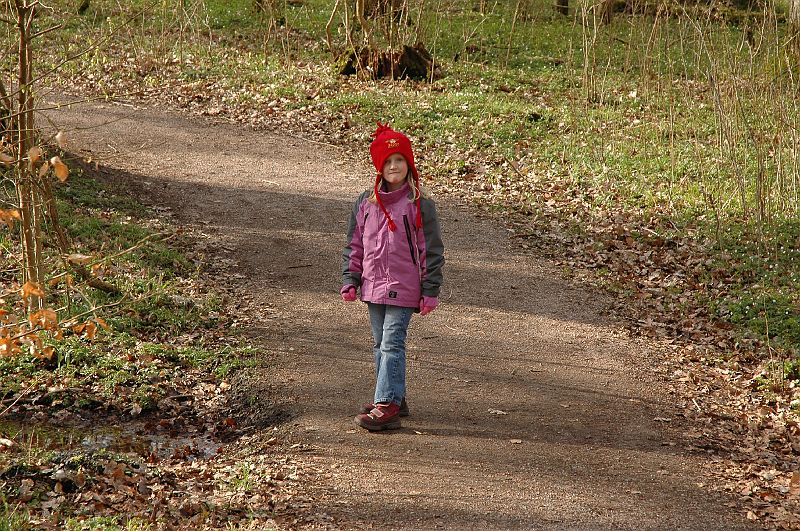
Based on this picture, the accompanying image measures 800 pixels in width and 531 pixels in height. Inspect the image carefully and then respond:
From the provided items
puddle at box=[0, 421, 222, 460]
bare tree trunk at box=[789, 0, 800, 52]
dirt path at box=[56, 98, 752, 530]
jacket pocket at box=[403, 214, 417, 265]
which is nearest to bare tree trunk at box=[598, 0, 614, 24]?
bare tree trunk at box=[789, 0, 800, 52]

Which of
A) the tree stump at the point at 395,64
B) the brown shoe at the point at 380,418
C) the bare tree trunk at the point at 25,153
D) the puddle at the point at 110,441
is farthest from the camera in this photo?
the tree stump at the point at 395,64

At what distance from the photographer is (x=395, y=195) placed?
5.86 meters

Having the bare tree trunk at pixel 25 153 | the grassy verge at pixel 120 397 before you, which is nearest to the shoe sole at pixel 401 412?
the grassy verge at pixel 120 397

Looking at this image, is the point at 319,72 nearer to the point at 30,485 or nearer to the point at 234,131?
the point at 234,131

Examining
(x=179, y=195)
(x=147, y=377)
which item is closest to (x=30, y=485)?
(x=147, y=377)

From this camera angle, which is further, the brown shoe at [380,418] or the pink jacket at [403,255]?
the brown shoe at [380,418]

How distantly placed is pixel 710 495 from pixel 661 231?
559cm

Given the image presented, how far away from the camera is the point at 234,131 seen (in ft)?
49.5

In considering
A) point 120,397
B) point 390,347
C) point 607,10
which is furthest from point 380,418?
point 607,10

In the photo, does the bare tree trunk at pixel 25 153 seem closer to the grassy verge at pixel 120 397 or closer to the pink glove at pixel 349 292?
the grassy verge at pixel 120 397

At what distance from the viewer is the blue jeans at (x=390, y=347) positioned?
232 inches

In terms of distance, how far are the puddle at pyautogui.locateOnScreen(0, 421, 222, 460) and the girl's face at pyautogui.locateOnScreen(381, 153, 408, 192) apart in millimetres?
2203

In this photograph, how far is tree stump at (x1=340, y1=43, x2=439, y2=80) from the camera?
1725 cm

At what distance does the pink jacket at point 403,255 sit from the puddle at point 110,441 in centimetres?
163
